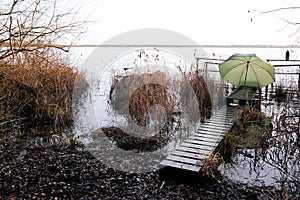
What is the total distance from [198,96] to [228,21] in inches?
170

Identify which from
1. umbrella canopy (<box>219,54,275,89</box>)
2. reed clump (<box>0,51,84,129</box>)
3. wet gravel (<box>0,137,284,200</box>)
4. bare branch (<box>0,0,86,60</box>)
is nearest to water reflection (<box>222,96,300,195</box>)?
wet gravel (<box>0,137,284,200</box>)

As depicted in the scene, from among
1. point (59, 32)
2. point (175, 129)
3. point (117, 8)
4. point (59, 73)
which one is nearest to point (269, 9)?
point (59, 32)

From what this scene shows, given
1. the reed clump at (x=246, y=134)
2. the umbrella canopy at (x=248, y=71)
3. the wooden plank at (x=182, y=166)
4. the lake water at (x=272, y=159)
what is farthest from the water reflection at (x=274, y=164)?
the umbrella canopy at (x=248, y=71)

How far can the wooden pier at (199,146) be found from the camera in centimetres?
322

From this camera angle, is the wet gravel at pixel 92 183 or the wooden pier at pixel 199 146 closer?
the wet gravel at pixel 92 183

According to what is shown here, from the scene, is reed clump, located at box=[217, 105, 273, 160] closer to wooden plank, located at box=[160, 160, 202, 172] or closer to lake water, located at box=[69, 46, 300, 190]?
lake water, located at box=[69, 46, 300, 190]

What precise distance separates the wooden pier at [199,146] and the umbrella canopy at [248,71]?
811mm

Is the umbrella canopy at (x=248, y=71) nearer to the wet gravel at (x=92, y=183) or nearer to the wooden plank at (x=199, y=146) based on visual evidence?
the wooden plank at (x=199, y=146)

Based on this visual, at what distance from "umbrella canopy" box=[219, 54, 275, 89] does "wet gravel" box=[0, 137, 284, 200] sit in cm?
289

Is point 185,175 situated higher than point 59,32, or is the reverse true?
point 59,32

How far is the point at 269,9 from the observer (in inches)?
91.5

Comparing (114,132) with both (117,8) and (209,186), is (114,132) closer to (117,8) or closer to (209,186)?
(209,186)

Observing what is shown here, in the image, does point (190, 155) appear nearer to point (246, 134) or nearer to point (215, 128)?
point (215, 128)

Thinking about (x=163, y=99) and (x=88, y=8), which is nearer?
(x=88, y=8)
